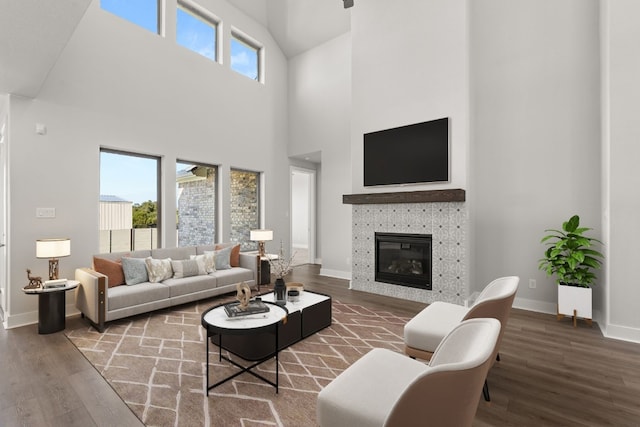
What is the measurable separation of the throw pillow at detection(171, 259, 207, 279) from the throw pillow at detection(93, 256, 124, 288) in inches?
25.7

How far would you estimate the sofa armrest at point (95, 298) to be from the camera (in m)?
3.37

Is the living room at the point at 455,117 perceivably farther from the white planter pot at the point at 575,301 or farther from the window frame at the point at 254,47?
the window frame at the point at 254,47

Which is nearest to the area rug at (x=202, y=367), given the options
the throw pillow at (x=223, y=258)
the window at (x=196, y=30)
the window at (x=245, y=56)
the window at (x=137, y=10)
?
the throw pillow at (x=223, y=258)

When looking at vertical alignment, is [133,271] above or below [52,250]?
below

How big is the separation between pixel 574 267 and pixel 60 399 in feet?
16.7

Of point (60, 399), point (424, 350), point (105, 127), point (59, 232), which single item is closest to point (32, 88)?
point (105, 127)

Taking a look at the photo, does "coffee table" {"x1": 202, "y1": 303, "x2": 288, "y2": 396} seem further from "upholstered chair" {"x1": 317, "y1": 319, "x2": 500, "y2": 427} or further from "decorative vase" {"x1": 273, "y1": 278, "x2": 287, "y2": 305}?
"upholstered chair" {"x1": 317, "y1": 319, "x2": 500, "y2": 427}

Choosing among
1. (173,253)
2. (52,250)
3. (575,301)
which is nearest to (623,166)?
(575,301)

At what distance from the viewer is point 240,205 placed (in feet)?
21.2

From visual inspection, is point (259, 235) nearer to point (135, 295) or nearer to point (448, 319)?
point (135, 295)

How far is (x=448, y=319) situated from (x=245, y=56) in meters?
6.56

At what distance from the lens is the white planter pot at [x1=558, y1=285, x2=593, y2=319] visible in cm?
353

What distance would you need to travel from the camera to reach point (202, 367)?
2.61 metres

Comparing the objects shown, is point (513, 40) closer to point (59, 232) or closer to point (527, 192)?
point (527, 192)
